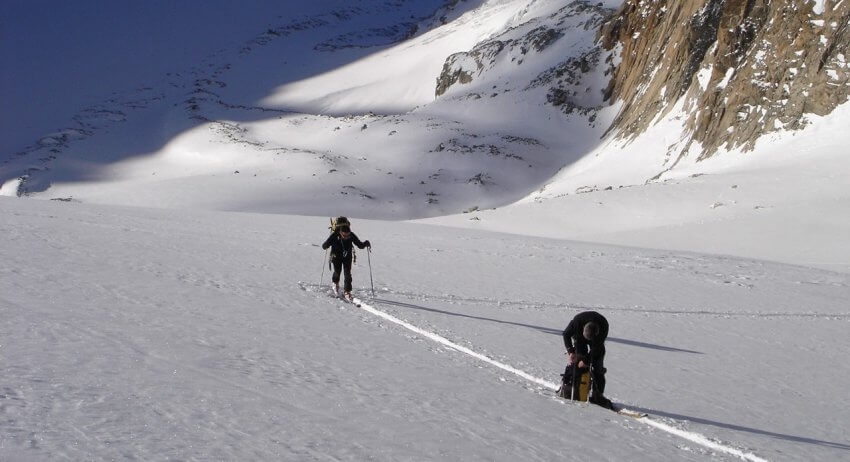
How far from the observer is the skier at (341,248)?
42.2 ft

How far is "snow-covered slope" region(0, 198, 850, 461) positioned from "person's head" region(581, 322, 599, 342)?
733 mm

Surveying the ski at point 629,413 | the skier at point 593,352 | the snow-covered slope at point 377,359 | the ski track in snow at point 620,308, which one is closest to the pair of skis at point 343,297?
the snow-covered slope at point 377,359

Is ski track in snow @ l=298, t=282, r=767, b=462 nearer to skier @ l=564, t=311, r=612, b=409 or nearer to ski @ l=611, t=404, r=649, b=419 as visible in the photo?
ski @ l=611, t=404, r=649, b=419

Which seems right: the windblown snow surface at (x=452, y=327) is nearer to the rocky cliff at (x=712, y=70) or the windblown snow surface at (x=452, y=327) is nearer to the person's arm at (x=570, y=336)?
the person's arm at (x=570, y=336)

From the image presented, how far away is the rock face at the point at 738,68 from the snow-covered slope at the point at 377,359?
30.8m

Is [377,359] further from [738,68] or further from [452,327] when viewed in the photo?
[738,68]

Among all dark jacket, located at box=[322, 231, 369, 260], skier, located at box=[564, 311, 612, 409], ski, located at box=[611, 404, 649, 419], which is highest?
dark jacket, located at box=[322, 231, 369, 260]

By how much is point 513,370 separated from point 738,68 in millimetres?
49820

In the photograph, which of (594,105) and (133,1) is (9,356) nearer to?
(594,105)

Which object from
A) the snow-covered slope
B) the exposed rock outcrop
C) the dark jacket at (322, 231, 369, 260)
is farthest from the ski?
the exposed rock outcrop

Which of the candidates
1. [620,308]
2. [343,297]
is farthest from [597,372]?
[620,308]

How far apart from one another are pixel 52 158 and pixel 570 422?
9603 cm

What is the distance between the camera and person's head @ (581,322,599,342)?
753cm

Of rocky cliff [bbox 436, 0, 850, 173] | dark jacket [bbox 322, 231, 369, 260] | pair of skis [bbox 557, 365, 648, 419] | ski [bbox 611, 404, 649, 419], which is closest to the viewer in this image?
ski [bbox 611, 404, 649, 419]
